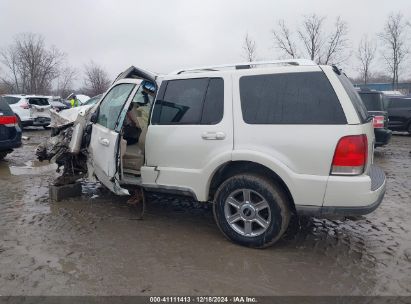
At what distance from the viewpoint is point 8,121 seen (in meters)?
8.40

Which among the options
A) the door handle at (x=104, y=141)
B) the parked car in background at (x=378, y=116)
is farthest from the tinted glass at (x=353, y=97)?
the parked car in background at (x=378, y=116)

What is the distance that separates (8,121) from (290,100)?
7048 mm

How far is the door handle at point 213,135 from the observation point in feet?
13.2

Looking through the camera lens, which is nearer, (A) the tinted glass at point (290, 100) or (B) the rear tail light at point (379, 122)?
(A) the tinted glass at point (290, 100)

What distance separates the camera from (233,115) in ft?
13.1

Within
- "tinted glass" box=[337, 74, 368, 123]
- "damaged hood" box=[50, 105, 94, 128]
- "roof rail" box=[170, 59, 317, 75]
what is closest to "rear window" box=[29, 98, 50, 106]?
"damaged hood" box=[50, 105, 94, 128]

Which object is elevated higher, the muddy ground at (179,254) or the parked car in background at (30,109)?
the parked car in background at (30,109)

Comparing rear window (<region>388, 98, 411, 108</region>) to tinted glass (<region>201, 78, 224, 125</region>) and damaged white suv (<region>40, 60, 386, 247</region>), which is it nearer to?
damaged white suv (<region>40, 60, 386, 247</region>)

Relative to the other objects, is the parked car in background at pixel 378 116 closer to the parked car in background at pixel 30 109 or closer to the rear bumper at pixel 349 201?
the rear bumper at pixel 349 201

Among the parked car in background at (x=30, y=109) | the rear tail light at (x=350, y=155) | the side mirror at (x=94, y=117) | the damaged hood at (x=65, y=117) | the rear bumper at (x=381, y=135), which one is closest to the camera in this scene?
the rear tail light at (x=350, y=155)

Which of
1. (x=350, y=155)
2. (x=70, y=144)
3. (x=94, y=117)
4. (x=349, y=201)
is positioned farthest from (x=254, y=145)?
(x=70, y=144)

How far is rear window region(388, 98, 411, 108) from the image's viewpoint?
14.8 m

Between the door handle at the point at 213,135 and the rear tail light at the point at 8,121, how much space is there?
613 centimetres

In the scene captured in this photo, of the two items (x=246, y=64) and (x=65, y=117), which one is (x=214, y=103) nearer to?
(x=246, y=64)
